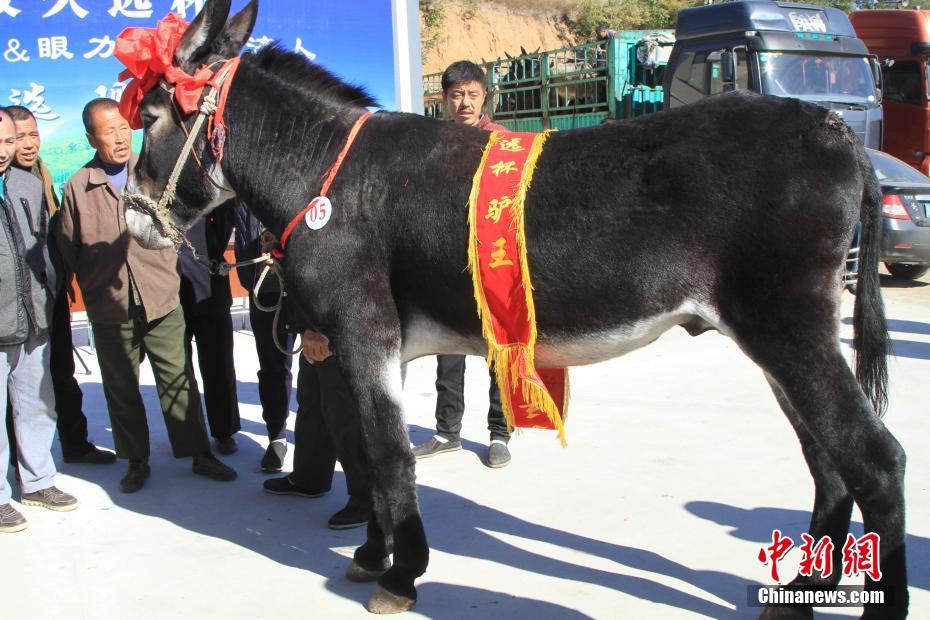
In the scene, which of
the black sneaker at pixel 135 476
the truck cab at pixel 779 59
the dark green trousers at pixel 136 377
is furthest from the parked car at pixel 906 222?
the black sneaker at pixel 135 476

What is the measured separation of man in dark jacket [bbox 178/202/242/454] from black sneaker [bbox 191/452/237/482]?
32 centimetres

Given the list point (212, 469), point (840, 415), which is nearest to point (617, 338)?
point (840, 415)

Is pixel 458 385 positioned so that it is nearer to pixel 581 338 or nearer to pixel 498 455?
pixel 498 455

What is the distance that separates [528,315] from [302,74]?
138 cm

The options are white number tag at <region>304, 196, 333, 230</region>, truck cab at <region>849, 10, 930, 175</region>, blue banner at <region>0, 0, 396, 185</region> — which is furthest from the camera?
truck cab at <region>849, 10, 930, 175</region>

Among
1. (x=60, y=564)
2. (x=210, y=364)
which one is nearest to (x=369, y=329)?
(x=60, y=564)

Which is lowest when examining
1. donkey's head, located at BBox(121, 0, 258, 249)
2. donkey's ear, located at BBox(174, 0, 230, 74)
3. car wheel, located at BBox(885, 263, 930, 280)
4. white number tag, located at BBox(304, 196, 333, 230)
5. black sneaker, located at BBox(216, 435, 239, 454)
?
black sneaker, located at BBox(216, 435, 239, 454)

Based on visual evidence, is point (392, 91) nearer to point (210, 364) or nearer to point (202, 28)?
point (210, 364)

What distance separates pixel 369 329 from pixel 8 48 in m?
5.45

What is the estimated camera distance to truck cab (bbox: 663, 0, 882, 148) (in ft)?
40.0

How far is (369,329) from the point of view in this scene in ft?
10.2

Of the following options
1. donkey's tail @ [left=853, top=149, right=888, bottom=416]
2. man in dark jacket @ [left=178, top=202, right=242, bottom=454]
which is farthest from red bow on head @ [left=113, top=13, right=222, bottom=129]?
donkey's tail @ [left=853, top=149, right=888, bottom=416]

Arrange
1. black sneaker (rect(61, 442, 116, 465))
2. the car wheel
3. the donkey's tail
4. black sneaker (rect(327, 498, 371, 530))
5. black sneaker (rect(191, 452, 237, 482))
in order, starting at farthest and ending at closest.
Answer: the car wheel, black sneaker (rect(61, 442, 116, 465)), black sneaker (rect(191, 452, 237, 482)), black sneaker (rect(327, 498, 371, 530)), the donkey's tail

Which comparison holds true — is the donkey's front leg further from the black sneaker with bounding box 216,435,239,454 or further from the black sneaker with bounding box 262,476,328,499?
the black sneaker with bounding box 216,435,239,454
